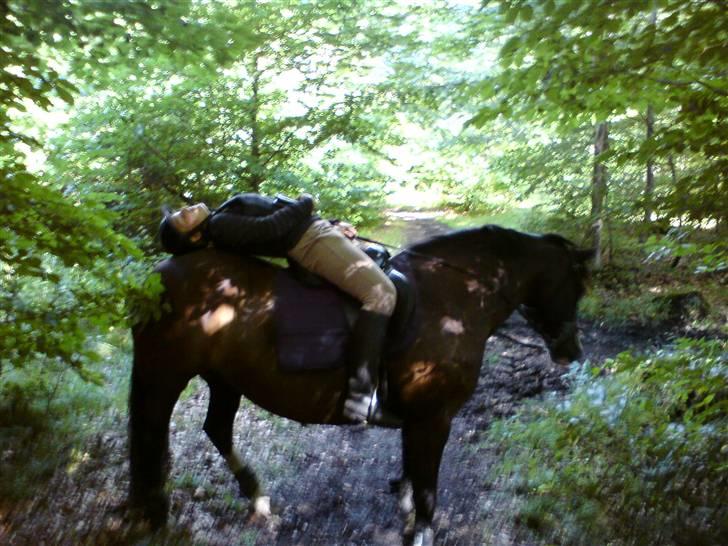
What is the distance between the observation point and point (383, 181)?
7801 millimetres

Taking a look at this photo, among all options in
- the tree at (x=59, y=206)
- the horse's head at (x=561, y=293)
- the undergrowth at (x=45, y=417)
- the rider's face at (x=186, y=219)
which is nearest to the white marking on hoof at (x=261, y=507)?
the undergrowth at (x=45, y=417)

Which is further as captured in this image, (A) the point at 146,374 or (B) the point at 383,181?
(B) the point at 383,181

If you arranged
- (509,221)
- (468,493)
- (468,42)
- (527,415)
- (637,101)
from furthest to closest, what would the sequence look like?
1. (509,221)
2. (468,42)
3. (527,415)
4. (468,493)
5. (637,101)

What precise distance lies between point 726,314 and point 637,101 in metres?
7.64

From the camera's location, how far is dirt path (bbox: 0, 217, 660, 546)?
326cm

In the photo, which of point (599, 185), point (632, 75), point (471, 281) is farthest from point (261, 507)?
point (599, 185)

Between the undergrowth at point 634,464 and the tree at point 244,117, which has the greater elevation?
the tree at point 244,117

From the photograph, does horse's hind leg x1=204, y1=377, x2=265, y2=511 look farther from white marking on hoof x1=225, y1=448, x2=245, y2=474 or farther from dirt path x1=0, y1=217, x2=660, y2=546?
dirt path x1=0, y1=217, x2=660, y2=546

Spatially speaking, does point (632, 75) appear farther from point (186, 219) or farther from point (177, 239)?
point (177, 239)

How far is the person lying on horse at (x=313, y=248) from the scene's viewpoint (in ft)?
10.9

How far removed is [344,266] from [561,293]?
5.68 feet

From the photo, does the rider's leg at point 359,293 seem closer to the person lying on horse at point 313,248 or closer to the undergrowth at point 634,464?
the person lying on horse at point 313,248

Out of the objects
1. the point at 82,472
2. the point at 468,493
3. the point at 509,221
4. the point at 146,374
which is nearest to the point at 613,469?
the point at 468,493

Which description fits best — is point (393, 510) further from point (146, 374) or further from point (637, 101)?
point (637, 101)
